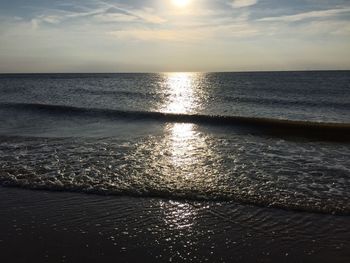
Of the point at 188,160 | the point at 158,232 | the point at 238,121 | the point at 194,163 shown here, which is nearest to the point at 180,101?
the point at 238,121

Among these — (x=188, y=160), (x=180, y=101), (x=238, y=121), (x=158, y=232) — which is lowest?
(x=158, y=232)

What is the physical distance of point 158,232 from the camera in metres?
6.31

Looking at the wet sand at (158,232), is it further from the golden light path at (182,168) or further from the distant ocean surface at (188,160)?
the distant ocean surface at (188,160)

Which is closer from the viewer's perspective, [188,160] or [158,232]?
[158,232]

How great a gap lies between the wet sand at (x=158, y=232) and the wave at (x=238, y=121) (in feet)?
35.0

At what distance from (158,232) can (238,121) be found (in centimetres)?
1583

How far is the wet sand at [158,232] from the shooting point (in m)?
5.52

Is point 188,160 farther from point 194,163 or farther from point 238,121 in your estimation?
point 238,121

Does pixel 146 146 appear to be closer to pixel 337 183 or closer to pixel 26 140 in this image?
pixel 26 140

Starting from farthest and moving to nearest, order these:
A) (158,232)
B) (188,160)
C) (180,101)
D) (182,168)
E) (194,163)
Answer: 1. (180,101)
2. (188,160)
3. (194,163)
4. (182,168)
5. (158,232)

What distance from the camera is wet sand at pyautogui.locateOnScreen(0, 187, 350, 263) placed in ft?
18.1

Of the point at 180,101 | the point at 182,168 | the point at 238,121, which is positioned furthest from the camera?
the point at 180,101

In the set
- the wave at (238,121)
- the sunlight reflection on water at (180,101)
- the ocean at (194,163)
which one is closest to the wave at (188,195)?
→ the ocean at (194,163)

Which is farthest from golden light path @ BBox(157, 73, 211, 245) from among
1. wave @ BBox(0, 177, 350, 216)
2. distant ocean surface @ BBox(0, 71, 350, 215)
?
wave @ BBox(0, 177, 350, 216)
